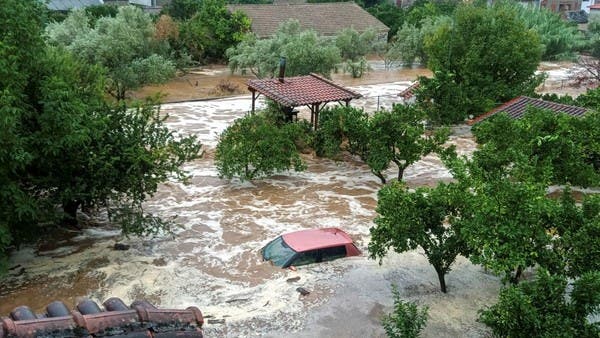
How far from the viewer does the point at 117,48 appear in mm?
33719

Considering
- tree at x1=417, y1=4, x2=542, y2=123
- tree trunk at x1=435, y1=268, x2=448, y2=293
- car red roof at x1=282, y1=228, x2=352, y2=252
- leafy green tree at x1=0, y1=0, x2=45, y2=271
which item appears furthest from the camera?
tree at x1=417, y1=4, x2=542, y2=123

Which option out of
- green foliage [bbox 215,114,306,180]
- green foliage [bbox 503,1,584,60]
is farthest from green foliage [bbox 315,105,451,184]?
green foliage [bbox 503,1,584,60]

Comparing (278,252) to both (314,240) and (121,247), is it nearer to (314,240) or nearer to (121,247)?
(314,240)

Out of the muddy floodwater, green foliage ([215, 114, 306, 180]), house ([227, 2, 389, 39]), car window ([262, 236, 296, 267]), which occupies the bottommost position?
the muddy floodwater

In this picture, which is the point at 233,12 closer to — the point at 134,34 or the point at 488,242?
the point at 134,34

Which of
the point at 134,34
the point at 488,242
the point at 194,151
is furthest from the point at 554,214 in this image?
the point at 134,34

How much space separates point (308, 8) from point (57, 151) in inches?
1774

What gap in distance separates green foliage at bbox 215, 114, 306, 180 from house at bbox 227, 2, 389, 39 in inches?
1144

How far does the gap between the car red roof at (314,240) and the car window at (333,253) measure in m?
0.10

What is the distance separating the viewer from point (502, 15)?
96.5 feet

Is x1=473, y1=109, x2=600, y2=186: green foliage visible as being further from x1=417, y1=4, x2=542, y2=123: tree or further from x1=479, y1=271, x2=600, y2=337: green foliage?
x1=417, y1=4, x2=542, y2=123: tree

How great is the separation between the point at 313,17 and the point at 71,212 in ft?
136

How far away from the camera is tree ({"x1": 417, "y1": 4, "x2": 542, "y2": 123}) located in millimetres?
28234

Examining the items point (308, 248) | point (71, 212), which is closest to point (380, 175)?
point (308, 248)
